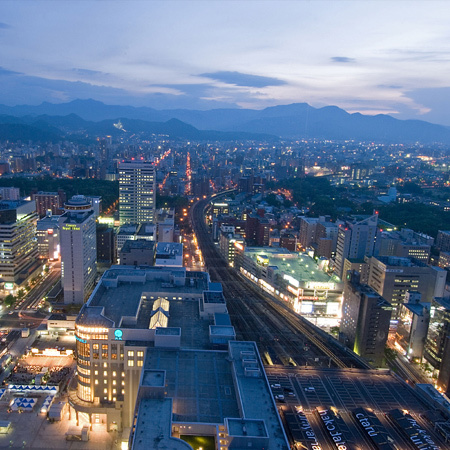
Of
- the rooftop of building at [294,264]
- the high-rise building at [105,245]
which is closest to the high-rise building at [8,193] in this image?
the high-rise building at [105,245]

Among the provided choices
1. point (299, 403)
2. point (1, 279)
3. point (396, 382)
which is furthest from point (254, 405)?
point (1, 279)

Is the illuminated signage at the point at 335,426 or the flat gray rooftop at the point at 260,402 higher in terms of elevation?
the flat gray rooftop at the point at 260,402

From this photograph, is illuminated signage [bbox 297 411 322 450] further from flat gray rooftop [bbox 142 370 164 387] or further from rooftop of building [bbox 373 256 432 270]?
rooftop of building [bbox 373 256 432 270]

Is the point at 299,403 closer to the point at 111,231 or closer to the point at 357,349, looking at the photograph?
the point at 357,349

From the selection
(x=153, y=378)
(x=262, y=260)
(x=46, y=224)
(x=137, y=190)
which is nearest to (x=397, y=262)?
(x=262, y=260)

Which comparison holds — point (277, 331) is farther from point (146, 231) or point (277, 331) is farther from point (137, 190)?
point (137, 190)

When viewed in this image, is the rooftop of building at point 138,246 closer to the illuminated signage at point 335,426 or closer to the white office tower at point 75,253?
the white office tower at point 75,253
